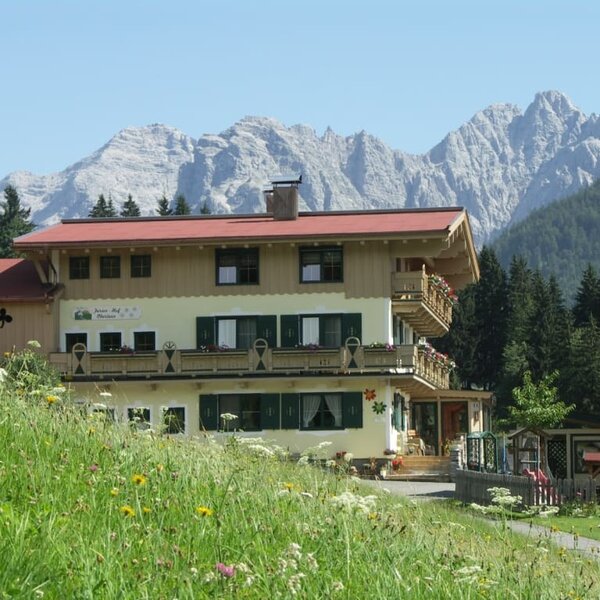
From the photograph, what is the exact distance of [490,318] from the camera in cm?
10569

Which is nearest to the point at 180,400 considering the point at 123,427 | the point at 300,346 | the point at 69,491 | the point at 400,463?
the point at 300,346

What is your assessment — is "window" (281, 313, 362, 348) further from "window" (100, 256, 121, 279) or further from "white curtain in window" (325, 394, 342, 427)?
"window" (100, 256, 121, 279)

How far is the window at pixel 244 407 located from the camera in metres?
48.3

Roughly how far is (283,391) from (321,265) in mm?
4590

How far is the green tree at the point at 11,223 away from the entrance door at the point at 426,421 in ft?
137

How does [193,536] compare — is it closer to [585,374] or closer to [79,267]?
[79,267]

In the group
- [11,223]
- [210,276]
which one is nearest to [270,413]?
[210,276]

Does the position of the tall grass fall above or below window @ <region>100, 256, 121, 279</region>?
below

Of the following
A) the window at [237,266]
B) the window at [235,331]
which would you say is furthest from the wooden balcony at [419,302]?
the window at [237,266]

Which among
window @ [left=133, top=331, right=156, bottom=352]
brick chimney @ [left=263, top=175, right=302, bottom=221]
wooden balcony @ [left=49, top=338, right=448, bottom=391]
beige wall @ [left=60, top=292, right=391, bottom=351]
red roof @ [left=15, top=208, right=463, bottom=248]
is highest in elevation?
brick chimney @ [left=263, top=175, right=302, bottom=221]

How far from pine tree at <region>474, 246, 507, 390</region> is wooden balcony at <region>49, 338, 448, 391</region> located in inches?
2197

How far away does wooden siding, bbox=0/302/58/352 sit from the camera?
49719mm

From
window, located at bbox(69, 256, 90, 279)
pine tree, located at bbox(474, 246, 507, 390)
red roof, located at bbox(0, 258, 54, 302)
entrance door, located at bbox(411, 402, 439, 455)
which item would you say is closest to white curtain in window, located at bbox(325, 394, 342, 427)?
entrance door, located at bbox(411, 402, 439, 455)

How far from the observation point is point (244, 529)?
1073 centimetres
